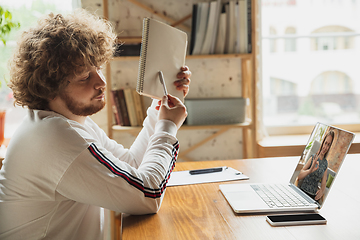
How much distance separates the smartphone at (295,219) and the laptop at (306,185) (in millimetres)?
35

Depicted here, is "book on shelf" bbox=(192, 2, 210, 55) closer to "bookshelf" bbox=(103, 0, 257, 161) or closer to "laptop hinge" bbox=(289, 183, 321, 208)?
"bookshelf" bbox=(103, 0, 257, 161)

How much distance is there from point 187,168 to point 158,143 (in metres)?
0.40

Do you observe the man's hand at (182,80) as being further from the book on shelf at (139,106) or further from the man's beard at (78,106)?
the book on shelf at (139,106)

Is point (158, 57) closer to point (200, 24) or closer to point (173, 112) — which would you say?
point (173, 112)

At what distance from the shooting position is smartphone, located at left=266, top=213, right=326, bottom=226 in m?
0.83

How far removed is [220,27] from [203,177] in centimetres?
126

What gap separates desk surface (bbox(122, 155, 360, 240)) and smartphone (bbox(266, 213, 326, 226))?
15 mm

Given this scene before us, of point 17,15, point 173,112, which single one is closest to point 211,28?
point 173,112

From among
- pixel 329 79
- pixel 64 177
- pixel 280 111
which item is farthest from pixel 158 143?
pixel 329 79

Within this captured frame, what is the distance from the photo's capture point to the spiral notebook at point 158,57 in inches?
45.1

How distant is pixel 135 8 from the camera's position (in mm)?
2361

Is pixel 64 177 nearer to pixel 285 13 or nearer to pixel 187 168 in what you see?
pixel 187 168

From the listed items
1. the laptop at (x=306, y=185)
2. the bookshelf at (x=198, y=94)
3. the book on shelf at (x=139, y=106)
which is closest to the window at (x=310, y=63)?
the bookshelf at (x=198, y=94)

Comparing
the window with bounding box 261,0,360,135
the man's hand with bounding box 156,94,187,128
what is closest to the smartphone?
the man's hand with bounding box 156,94,187,128
